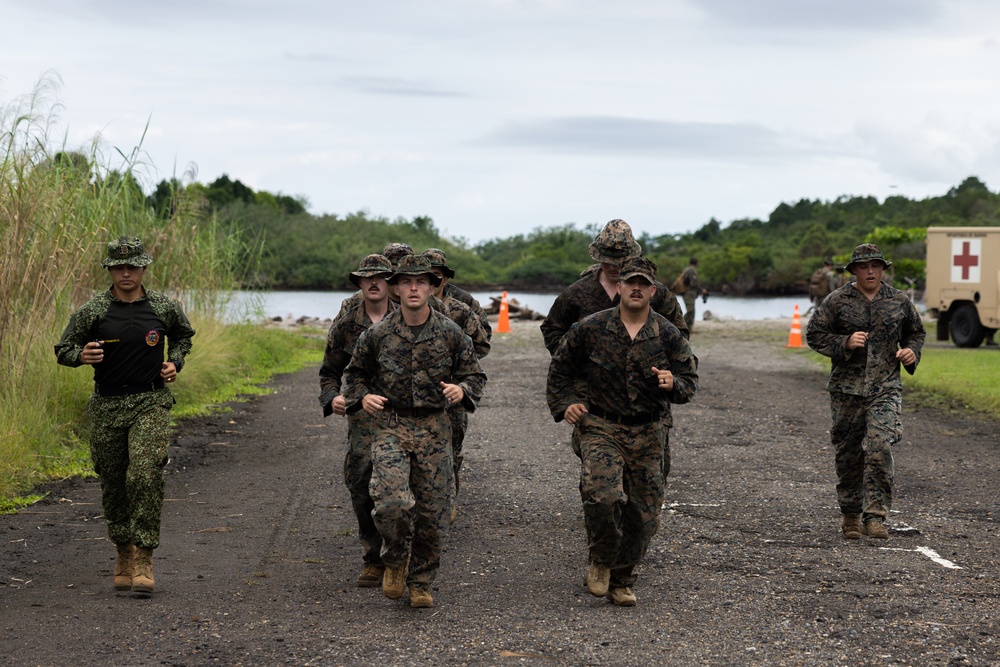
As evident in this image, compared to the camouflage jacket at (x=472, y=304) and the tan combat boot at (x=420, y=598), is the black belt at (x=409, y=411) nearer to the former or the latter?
the tan combat boot at (x=420, y=598)

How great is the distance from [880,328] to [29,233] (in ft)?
23.7

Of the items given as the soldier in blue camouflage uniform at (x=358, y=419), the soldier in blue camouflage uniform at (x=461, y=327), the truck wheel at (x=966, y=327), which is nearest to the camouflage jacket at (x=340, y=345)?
the soldier in blue camouflage uniform at (x=358, y=419)

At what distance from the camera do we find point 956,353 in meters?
24.7

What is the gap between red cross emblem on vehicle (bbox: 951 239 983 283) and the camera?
27.0m

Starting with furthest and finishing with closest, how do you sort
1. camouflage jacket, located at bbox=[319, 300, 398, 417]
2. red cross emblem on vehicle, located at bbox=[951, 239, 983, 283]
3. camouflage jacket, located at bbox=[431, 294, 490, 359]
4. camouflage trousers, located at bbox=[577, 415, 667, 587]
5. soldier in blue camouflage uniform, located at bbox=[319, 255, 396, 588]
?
1. red cross emblem on vehicle, located at bbox=[951, 239, 983, 283]
2. camouflage jacket, located at bbox=[431, 294, 490, 359]
3. camouflage jacket, located at bbox=[319, 300, 398, 417]
4. soldier in blue camouflage uniform, located at bbox=[319, 255, 396, 588]
5. camouflage trousers, located at bbox=[577, 415, 667, 587]

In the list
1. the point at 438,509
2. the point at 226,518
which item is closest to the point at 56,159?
the point at 226,518

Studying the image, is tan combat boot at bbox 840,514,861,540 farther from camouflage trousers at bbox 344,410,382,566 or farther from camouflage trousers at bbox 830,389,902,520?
camouflage trousers at bbox 344,410,382,566

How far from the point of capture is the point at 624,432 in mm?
7035

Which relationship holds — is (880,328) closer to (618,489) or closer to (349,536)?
(618,489)

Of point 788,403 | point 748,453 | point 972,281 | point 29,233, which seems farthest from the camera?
point 972,281

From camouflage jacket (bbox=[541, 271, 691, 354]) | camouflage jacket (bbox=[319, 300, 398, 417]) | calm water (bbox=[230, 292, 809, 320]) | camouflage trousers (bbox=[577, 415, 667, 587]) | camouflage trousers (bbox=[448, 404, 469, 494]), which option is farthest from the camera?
calm water (bbox=[230, 292, 809, 320])

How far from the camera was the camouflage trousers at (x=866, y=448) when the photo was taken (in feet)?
28.6

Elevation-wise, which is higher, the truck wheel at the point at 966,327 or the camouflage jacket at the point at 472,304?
the camouflage jacket at the point at 472,304

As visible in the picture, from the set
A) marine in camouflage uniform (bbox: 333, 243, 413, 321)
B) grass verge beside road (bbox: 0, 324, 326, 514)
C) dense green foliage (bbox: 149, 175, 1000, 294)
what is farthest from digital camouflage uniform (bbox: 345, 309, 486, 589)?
dense green foliage (bbox: 149, 175, 1000, 294)
